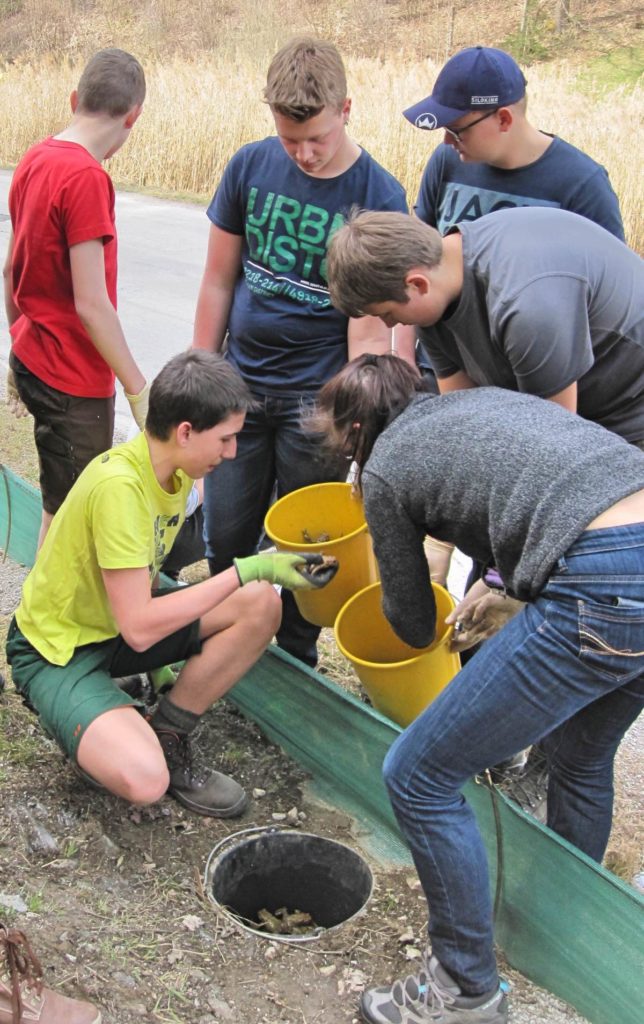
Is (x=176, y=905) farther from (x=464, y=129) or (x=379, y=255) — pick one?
(x=464, y=129)

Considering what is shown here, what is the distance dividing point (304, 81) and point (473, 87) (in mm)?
425

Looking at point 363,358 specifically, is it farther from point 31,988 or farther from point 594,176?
point 31,988

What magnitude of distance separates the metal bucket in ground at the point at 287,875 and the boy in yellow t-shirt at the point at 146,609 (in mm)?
118

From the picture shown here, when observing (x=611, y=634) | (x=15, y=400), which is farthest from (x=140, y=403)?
(x=611, y=634)

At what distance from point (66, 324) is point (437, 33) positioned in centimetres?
2299

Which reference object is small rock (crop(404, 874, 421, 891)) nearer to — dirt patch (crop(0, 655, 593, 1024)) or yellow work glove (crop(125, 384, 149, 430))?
dirt patch (crop(0, 655, 593, 1024))

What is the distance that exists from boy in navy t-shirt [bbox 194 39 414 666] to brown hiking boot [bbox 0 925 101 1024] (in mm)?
1460

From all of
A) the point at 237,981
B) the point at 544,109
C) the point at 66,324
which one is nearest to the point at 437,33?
the point at 544,109

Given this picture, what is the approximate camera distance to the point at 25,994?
1912 mm

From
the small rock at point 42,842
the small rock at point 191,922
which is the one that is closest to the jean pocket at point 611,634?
the small rock at point 191,922

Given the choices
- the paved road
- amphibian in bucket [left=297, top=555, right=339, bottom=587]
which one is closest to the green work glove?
amphibian in bucket [left=297, top=555, right=339, bottom=587]

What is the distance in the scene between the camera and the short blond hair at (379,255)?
6.56 ft

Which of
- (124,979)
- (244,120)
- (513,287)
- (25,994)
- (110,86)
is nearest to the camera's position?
(25,994)

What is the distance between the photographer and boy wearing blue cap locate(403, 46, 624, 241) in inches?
99.1
